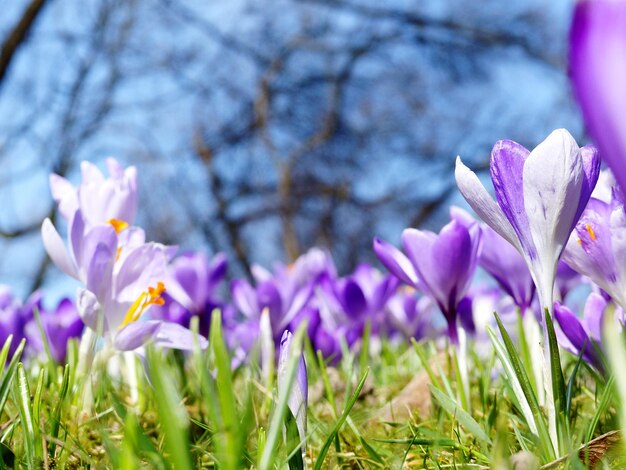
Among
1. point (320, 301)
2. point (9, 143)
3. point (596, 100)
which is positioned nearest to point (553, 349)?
point (596, 100)

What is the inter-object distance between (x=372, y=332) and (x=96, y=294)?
152cm

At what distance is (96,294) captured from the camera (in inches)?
37.3

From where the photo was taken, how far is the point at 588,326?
2.78 feet

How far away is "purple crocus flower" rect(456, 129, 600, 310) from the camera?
1.93ft

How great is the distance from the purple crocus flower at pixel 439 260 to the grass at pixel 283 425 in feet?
0.33

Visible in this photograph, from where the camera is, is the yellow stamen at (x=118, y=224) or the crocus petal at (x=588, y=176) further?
the yellow stamen at (x=118, y=224)

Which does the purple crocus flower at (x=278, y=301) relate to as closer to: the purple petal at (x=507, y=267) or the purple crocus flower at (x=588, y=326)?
the purple petal at (x=507, y=267)

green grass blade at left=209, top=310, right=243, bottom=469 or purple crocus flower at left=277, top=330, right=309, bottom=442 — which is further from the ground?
green grass blade at left=209, top=310, right=243, bottom=469

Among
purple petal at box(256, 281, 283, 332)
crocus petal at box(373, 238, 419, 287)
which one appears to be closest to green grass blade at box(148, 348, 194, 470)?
crocus petal at box(373, 238, 419, 287)

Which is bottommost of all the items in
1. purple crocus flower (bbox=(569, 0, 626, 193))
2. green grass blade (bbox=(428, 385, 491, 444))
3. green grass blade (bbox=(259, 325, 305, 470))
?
green grass blade (bbox=(428, 385, 491, 444))

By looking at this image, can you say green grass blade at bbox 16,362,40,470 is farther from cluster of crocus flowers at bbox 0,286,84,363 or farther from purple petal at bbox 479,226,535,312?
cluster of crocus flowers at bbox 0,286,84,363

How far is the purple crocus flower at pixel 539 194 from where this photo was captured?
59 cm

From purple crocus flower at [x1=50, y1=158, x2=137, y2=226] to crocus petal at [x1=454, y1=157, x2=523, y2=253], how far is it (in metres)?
0.62

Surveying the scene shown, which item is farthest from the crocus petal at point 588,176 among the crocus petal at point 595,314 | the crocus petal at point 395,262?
the crocus petal at point 395,262
